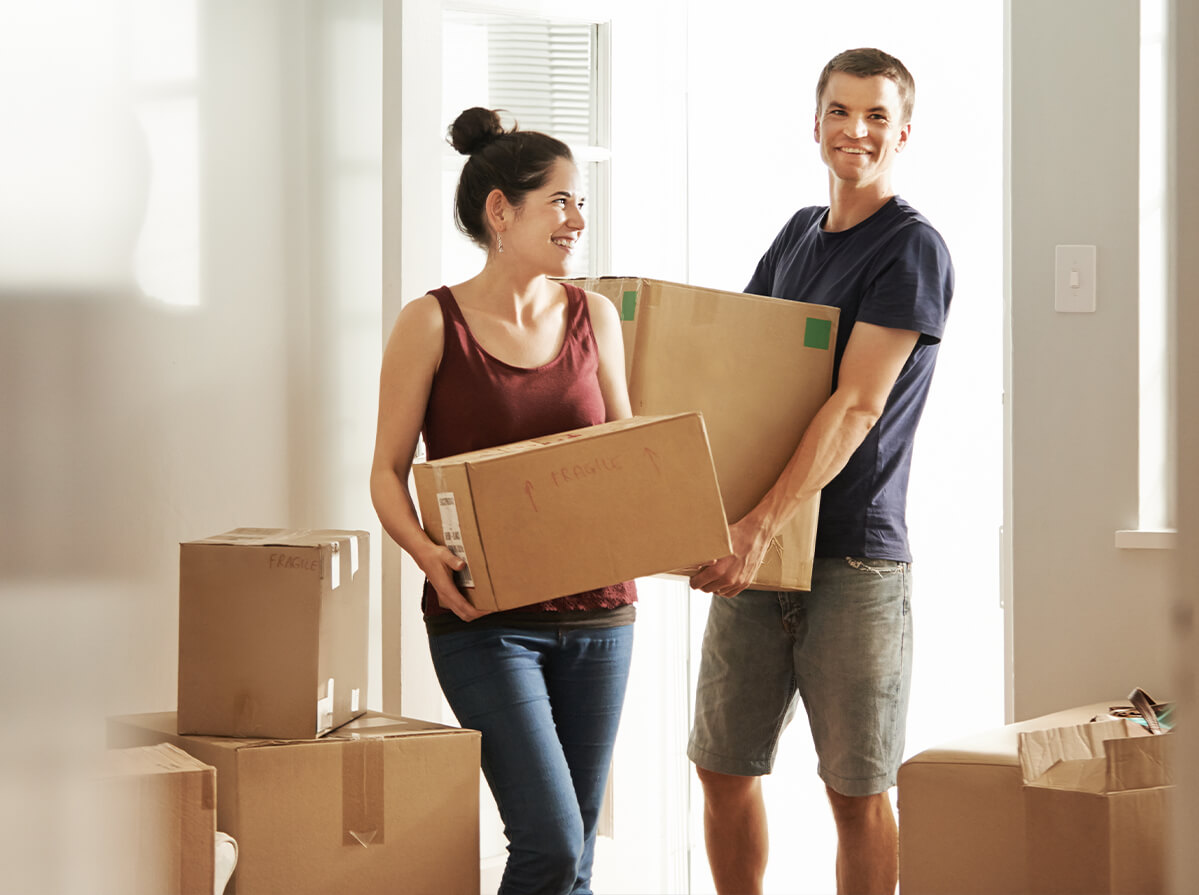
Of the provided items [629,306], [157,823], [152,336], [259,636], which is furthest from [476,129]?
[157,823]

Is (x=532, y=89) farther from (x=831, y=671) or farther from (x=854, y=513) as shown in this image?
(x=831, y=671)

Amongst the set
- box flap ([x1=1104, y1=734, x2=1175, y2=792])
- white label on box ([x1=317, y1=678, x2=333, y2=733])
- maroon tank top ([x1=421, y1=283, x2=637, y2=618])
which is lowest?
box flap ([x1=1104, y1=734, x2=1175, y2=792])

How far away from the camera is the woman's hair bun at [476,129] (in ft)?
5.37

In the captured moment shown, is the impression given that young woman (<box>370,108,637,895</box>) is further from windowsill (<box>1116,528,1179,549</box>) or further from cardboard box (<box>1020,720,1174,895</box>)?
windowsill (<box>1116,528,1179,549</box>)

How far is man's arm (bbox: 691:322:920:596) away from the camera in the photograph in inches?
61.9

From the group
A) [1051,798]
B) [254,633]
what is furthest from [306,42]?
[1051,798]

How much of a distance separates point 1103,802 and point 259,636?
3.83ft

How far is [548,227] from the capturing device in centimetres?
160

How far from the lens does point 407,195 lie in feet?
6.62

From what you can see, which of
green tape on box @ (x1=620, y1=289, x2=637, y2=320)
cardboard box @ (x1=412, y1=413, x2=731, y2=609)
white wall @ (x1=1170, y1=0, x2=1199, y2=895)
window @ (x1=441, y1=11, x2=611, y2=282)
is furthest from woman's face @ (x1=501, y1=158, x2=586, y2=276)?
white wall @ (x1=1170, y1=0, x2=1199, y2=895)

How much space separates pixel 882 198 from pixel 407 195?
855 millimetres

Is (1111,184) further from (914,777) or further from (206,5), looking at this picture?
(206,5)

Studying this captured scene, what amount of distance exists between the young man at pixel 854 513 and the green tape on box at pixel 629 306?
29cm

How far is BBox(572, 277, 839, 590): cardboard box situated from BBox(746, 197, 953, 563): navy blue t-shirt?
7 cm
